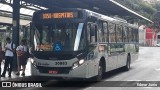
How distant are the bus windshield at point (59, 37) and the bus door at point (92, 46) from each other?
328 mm

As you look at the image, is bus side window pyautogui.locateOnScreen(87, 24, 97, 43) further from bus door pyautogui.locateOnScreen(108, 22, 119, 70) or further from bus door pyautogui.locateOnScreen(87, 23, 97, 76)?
bus door pyautogui.locateOnScreen(108, 22, 119, 70)

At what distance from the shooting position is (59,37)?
1359cm

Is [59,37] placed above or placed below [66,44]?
above

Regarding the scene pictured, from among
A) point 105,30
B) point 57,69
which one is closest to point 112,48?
point 105,30

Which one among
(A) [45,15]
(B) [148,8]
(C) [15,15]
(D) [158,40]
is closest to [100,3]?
(C) [15,15]

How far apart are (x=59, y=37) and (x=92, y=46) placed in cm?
129

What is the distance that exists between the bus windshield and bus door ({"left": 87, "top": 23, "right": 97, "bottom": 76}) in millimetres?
328

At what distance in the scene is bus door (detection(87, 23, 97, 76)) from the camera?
44.9ft

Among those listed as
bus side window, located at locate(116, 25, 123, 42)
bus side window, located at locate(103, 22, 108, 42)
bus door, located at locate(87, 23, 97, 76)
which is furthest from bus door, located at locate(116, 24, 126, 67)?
bus door, located at locate(87, 23, 97, 76)

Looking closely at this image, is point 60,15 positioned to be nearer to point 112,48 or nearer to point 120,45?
A: point 112,48

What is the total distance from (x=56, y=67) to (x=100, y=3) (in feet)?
28.1

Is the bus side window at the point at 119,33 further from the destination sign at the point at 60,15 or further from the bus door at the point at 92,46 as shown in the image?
the destination sign at the point at 60,15

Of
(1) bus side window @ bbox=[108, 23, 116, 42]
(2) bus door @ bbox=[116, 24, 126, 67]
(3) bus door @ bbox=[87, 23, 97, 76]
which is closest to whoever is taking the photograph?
(3) bus door @ bbox=[87, 23, 97, 76]

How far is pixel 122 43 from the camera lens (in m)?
19.3
